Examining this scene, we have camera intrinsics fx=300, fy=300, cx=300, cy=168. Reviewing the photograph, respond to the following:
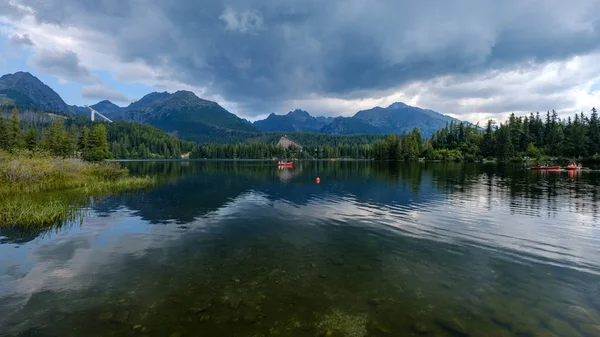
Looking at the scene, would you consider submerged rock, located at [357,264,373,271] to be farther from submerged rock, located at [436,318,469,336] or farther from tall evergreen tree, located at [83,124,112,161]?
tall evergreen tree, located at [83,124,112,161]

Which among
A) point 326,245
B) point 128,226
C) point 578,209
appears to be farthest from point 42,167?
point 578,209

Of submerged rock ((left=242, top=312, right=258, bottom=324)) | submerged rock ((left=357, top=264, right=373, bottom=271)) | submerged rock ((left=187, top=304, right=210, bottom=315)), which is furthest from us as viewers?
submerged rock ((left=357, top=264, right=373, bottom=271))

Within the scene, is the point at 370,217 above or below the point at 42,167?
below

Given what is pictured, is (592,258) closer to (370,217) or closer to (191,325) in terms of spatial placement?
(370,217)

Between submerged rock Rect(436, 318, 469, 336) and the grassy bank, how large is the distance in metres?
33.4

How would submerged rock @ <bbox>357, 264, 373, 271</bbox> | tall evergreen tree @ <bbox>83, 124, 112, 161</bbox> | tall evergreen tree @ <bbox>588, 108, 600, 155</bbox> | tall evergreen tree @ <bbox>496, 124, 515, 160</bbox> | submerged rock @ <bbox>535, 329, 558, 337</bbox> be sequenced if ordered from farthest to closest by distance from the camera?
tall evergreen tree @ <bbox>496, 124, 515, 160</bbox>, tall evergreen tree @ <bbox>588, 108, 600, 155</bbox>, tall evergreen tree @ <bbox>83, 124, 112, 161</bbox>, submerged rock @ <bbox>357, 264, 373, 271</bbox>, submerged rock @ <bbox>535, 329, 558, 337</bbox>

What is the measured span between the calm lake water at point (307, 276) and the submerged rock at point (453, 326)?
0.17ft

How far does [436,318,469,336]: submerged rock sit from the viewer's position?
11.2 meters

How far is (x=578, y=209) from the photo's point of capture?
A: 1396 inches

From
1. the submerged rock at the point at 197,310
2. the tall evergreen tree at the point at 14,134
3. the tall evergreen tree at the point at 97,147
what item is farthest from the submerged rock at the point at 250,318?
the tall evergreen tree at the point at 14,134

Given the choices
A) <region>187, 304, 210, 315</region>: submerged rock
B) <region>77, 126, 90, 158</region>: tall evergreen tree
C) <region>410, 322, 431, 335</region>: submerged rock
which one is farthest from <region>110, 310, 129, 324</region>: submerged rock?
<region>77, 126, 90, 158</region>: tall evergreen tree

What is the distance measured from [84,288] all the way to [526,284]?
883 inches

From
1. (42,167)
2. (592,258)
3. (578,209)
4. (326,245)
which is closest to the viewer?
(592,258)

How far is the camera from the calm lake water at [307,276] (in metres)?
11.8
